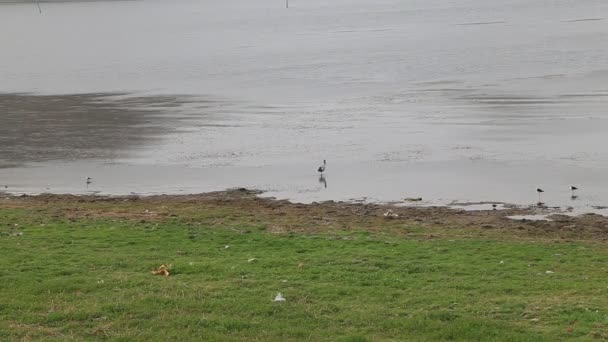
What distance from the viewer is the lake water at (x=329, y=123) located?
26.2m

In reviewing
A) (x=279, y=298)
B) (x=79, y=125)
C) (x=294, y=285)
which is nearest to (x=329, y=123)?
(x=79, y=125)

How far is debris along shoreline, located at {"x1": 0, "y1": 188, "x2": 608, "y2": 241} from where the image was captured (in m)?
18.7

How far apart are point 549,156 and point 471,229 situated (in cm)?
1035

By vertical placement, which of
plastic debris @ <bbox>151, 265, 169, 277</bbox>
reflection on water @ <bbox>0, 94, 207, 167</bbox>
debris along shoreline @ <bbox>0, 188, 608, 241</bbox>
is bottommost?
reflection on water @ <bbox>0, 94, 207, 167</bbox>

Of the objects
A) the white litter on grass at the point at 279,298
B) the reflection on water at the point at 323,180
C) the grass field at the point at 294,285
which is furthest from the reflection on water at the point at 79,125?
the white litter on grass at the point at 279,298

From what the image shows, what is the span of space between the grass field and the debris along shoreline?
4.14ft

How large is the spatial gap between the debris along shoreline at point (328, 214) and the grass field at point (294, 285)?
126 centimetres

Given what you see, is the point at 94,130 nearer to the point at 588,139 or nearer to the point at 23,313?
the point at 588,139

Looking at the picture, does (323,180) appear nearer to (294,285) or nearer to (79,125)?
(294,285)

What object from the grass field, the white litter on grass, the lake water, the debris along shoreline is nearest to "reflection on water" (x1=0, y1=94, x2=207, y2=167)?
the lake water

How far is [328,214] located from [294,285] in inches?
394

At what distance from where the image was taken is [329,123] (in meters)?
37.5

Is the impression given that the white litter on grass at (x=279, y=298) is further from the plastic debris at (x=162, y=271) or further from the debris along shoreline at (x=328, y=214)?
the debris along shoreline at (x=328, y=214)

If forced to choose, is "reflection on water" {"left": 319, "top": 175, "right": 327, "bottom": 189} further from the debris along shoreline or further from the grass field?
the grass field
